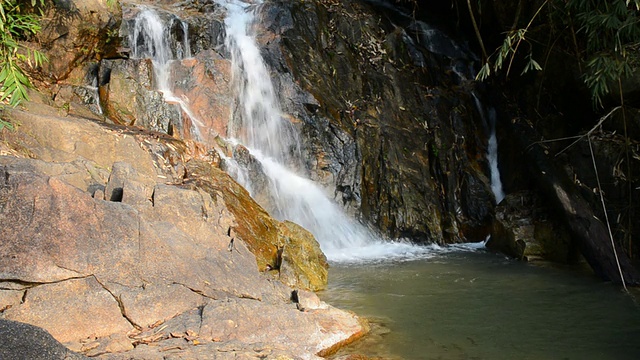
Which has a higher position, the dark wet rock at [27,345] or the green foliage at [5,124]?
the green foliage at [5,124]

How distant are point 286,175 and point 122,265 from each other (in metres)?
5.34

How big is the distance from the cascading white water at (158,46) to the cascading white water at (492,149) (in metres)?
6.15

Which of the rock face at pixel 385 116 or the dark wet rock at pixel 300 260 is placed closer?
the dark wet rock at pixel 300 260

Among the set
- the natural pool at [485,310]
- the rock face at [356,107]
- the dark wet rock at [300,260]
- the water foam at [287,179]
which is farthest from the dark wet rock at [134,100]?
the natural pool at [485,310]

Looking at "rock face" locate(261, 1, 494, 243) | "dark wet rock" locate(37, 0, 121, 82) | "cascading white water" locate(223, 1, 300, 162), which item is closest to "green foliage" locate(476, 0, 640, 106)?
"rock face" locate(261, 1, 494, 243)

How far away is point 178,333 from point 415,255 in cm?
568

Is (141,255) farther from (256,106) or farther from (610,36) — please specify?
(610,36)

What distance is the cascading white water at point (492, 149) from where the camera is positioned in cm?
1070

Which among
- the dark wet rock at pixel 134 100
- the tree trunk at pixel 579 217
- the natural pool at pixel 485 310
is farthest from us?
the dark wet rock at pixel 134 100

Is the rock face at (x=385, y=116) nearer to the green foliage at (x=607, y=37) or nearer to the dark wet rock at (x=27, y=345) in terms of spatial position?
the green foliage at (x=607, y=37)

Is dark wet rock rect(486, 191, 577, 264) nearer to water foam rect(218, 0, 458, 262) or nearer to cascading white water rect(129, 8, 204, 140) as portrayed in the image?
water foam rect(218, 0, 458, 262)

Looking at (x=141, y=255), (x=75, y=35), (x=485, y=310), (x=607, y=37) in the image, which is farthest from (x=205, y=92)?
(x=607, y=37)

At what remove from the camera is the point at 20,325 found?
262 centimetres

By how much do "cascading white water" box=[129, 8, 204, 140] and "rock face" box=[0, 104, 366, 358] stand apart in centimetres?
350
